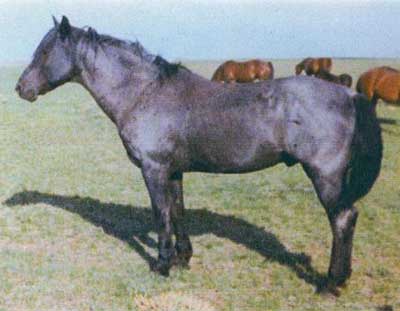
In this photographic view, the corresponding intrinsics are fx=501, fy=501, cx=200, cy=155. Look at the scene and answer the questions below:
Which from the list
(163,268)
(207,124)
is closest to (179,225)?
(163,268)

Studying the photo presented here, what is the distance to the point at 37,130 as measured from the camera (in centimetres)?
1812

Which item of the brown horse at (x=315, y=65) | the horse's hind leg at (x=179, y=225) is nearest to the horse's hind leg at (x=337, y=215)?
the horse's hind leg at (x=179, y=225)

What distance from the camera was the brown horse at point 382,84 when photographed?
56.7 ft

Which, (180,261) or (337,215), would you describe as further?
(180,261)

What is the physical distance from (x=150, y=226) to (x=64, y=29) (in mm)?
3333

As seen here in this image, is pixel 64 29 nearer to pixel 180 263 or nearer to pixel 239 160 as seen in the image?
pixel 239 160

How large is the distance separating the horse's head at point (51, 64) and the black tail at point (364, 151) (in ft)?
10.4

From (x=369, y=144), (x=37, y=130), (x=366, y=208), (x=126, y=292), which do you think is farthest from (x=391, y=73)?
Result: (x=126, y=292)

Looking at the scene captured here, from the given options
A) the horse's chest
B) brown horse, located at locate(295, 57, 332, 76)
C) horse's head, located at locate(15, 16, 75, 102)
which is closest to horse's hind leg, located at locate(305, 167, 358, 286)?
the horse's chest

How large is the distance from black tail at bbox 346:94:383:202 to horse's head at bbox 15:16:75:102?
125 inches

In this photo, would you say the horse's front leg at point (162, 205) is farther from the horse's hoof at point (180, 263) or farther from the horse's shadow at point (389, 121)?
the horse's shadow at point (389, 121)

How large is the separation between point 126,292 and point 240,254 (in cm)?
176

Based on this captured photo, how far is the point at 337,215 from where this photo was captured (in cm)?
495

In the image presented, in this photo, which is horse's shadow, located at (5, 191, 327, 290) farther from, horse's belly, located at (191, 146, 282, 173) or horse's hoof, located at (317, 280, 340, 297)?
horse's belly, located at (191, 146, 282, 173)
